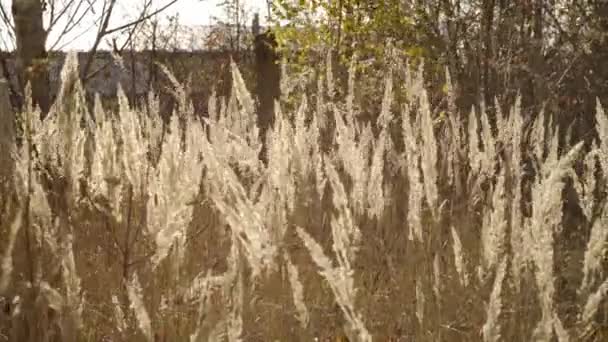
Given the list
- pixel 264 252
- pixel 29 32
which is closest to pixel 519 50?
pixel 29 32

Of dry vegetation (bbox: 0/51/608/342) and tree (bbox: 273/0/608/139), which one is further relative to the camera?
tree (bbox: 273/0/608/139)

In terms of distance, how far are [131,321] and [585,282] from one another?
0.88 m

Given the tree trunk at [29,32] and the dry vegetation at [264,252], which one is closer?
the dry vegetation at [264,252]

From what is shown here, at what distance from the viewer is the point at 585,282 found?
135 centimetres

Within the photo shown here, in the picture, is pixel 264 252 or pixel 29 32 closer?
pixel 264 252

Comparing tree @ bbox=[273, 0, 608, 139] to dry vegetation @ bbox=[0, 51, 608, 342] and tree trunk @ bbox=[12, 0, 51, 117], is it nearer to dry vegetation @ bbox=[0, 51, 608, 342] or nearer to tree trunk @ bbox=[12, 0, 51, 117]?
tree trunk @ bbox=[12, 0, 51, 117]

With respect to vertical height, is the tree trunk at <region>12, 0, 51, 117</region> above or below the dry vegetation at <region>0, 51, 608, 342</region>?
above

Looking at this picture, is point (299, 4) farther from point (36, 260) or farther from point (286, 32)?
point (36, 260)

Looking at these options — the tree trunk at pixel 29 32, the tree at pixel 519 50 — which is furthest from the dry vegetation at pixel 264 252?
the tree trunk at pixel 29 32

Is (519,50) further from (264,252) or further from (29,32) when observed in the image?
(264,252)

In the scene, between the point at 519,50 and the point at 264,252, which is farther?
the point at 519,50

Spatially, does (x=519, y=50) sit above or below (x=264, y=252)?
above

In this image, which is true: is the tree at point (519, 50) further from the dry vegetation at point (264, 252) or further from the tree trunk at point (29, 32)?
the dry vegetation at point (264, 252)

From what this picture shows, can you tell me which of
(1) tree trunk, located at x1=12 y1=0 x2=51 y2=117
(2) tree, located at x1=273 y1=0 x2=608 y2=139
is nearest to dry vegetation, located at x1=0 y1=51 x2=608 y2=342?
(2) tree, located at x1=273 y1=0 x2=608 y2=139
